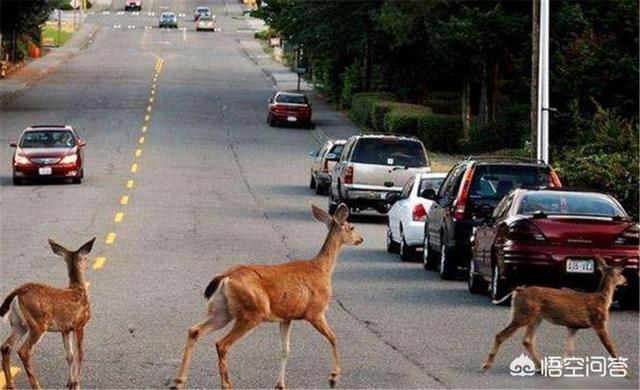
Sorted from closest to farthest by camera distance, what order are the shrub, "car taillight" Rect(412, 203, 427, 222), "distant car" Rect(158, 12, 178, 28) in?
"car taillight" Rect(412, 203, 427, 222), the shrub, "distant car" Rect(158, 12, 178, 28)

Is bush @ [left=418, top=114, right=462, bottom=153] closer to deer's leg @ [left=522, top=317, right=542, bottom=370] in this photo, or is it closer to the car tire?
the car tire

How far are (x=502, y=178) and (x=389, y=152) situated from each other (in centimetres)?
1274

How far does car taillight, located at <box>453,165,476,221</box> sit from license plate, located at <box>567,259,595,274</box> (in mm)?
4093

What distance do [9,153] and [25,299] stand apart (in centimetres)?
4347

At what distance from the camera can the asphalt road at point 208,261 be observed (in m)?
15.3

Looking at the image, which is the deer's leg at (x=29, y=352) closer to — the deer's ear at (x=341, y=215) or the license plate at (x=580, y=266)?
the deer's ear at (x=341, y=215)

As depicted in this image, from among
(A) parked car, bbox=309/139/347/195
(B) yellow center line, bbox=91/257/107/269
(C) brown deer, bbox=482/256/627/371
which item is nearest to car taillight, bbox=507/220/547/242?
(C) brown deer, bbox=482/256/627/371

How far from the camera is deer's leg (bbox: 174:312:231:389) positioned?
518 inches

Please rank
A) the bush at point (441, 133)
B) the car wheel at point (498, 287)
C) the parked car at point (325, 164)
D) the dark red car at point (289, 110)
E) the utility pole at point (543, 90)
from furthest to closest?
the dark red car at point (289, 110) → the bush at point (441, 133) → the parked car at point (325, 164) → the utility pole at point (543, 90) → the car wheel at point (498, 287)

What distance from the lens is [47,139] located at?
152ft

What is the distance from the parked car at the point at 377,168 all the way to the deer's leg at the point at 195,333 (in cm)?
2335

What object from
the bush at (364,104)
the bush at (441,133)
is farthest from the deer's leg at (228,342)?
the bush at (364,104)

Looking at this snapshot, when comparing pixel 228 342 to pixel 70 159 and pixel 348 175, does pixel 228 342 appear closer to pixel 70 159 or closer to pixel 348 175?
pixel 348 175

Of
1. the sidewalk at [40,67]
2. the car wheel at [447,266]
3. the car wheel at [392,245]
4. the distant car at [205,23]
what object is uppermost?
the car wheel at [447,266]
